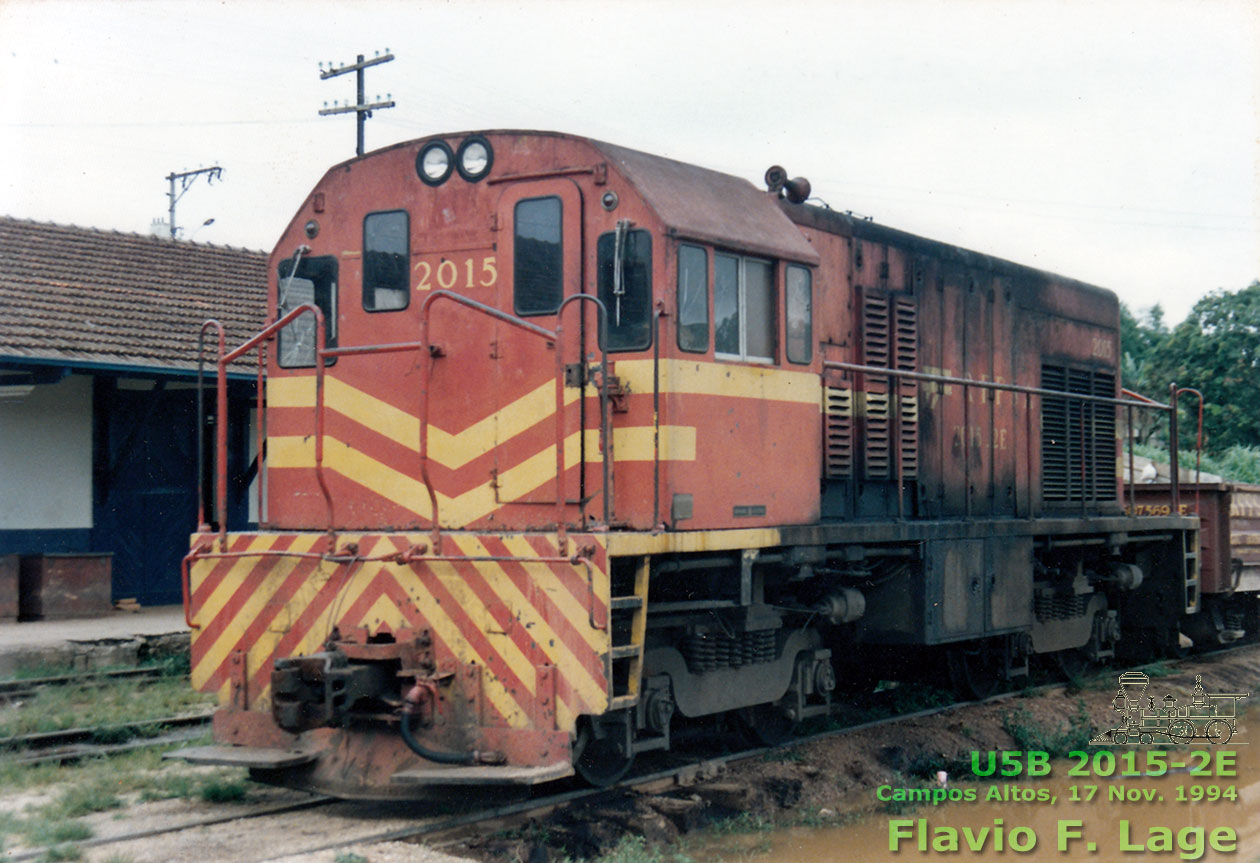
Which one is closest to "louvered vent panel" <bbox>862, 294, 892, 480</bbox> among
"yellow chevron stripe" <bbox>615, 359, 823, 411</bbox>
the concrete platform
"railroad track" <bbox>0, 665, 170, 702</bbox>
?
"yellow chevron stripe" <bbox>615, 359, 823, 411</bbox>

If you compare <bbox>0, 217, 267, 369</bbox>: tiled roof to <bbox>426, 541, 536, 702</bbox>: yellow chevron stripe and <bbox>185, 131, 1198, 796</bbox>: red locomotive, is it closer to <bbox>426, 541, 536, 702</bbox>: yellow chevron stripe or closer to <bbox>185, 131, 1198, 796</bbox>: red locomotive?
<bbox>185, 131, 1198, 796</bbox>: red locomotive

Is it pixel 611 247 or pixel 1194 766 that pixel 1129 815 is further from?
pixel 611 247

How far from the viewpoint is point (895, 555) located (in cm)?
820

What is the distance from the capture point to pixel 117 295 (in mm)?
15047

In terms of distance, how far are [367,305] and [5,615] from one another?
25.2 ft

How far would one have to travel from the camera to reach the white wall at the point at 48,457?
44.2 feet

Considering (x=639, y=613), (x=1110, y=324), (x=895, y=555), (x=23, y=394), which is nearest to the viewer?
(x=639, y=613)

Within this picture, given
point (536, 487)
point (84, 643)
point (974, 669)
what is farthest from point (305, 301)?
point (974, 669)

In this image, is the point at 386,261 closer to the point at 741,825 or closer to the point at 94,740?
the point at 741,825

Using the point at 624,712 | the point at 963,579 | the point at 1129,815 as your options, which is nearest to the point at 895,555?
the point at 963,579

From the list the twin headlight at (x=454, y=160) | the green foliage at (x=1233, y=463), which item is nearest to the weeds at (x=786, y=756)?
the twin headlight at (x=454, y=160)

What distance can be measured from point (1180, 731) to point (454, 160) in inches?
275

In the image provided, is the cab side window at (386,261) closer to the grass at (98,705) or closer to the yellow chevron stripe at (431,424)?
the yellow chevron stripe at (431,424)

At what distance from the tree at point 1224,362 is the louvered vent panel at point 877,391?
20.3m
